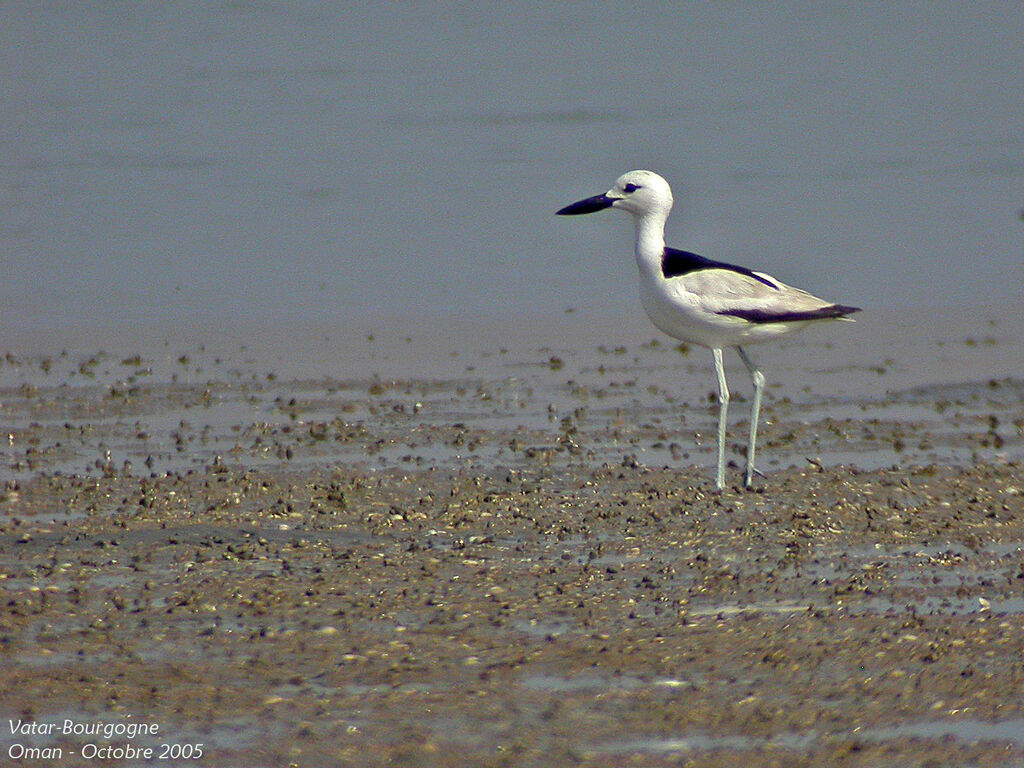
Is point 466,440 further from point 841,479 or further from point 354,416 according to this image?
point 841,479

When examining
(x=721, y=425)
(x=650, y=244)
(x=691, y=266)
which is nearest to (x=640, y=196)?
(x=650, y=244)

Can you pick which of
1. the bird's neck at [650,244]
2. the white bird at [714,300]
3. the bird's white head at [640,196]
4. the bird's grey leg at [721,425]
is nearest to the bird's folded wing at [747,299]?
the white bird at [714,300]

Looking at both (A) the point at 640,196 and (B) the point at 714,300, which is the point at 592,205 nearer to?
(A) the point at 640,196

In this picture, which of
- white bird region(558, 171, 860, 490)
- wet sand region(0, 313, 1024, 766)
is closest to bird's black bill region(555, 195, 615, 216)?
white bird region(558, 171, 860, 490)

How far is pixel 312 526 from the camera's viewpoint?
30.7ft

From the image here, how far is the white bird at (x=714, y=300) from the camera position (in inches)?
405

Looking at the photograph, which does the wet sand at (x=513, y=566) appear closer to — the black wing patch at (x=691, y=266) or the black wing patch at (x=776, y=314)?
the black wing patch at (x=776, y=314)

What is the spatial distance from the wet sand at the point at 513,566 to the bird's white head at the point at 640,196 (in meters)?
1.59

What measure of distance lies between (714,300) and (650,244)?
0.65 metres

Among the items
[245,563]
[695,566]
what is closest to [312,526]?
Result: [245,563]

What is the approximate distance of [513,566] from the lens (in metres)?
8.41

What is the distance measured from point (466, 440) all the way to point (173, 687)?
517 centimetres

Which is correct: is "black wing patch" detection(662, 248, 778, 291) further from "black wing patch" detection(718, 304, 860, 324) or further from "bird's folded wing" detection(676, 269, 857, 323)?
"black wing patch" detection(718, 304, 860, 324)

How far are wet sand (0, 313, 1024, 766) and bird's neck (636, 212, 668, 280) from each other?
121cm
